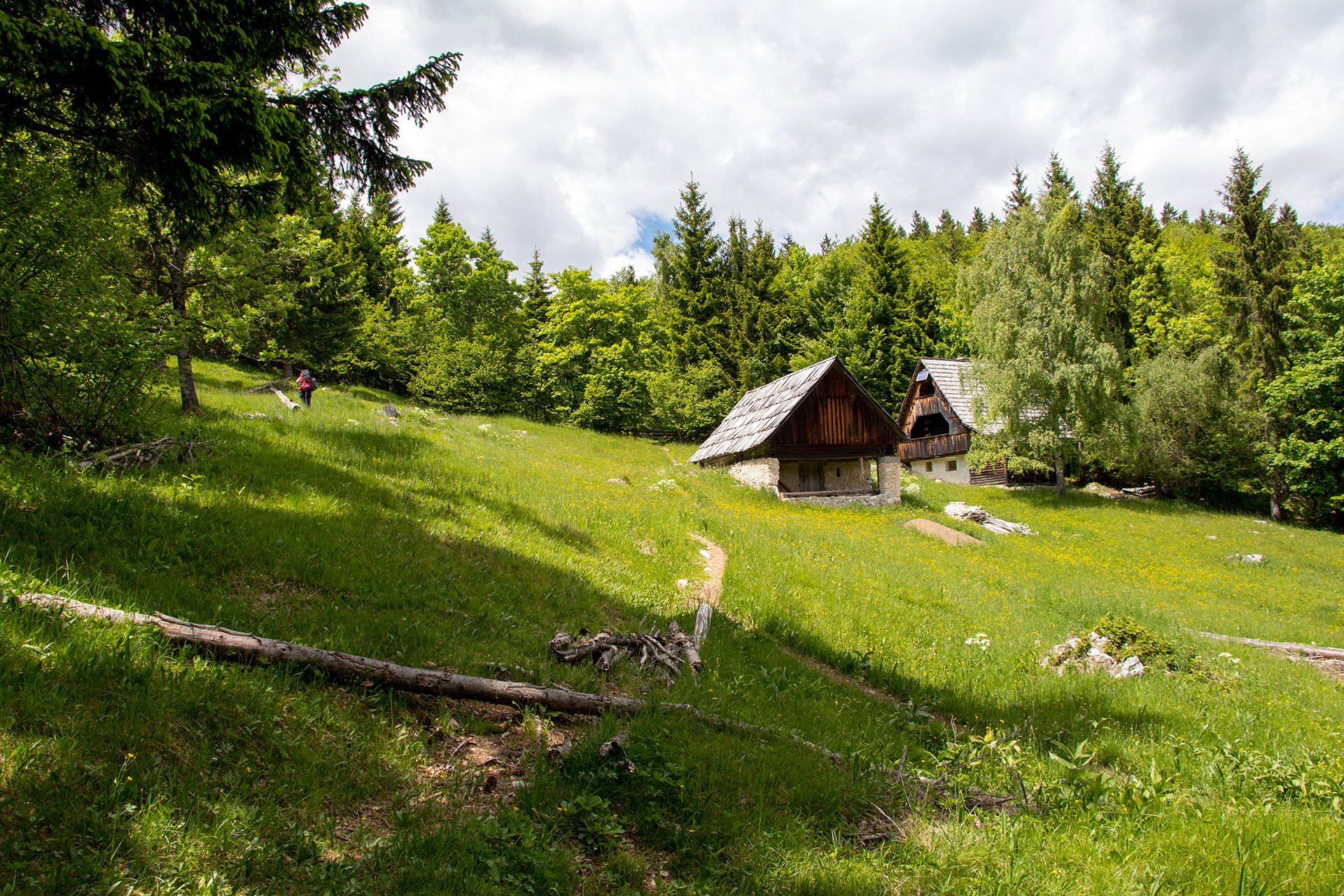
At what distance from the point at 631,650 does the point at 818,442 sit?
69.3 feet

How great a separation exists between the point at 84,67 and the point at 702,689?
26.6 feet

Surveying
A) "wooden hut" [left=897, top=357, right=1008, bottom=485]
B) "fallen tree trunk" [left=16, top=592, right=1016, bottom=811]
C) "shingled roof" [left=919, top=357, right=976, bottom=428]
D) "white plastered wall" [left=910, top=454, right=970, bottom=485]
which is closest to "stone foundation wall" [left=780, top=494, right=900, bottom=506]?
"wooden hut" [left=897, top=357, right=1008, bottom=485]

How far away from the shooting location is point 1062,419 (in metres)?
29.2

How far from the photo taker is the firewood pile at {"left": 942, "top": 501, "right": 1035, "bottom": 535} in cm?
2358

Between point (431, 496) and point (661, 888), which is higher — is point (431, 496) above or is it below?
above

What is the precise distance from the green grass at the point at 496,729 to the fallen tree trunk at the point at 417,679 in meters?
0.15

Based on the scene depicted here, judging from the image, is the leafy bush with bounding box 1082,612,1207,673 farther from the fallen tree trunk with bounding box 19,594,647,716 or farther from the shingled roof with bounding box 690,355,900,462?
the shingled roof with bounding box 690,355,900,462

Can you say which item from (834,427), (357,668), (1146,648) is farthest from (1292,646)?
(834,427)

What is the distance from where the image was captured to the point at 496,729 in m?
4.66

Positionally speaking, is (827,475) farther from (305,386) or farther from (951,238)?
(951,238)

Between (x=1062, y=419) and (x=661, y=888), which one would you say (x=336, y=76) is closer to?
(x=661, y=888)

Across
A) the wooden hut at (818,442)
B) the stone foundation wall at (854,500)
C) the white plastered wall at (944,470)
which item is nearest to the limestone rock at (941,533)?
the stone foundation wall at (854,500)

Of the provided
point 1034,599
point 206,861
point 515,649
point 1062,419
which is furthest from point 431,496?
point 1062,419

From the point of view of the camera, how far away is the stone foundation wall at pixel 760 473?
25.1 m
